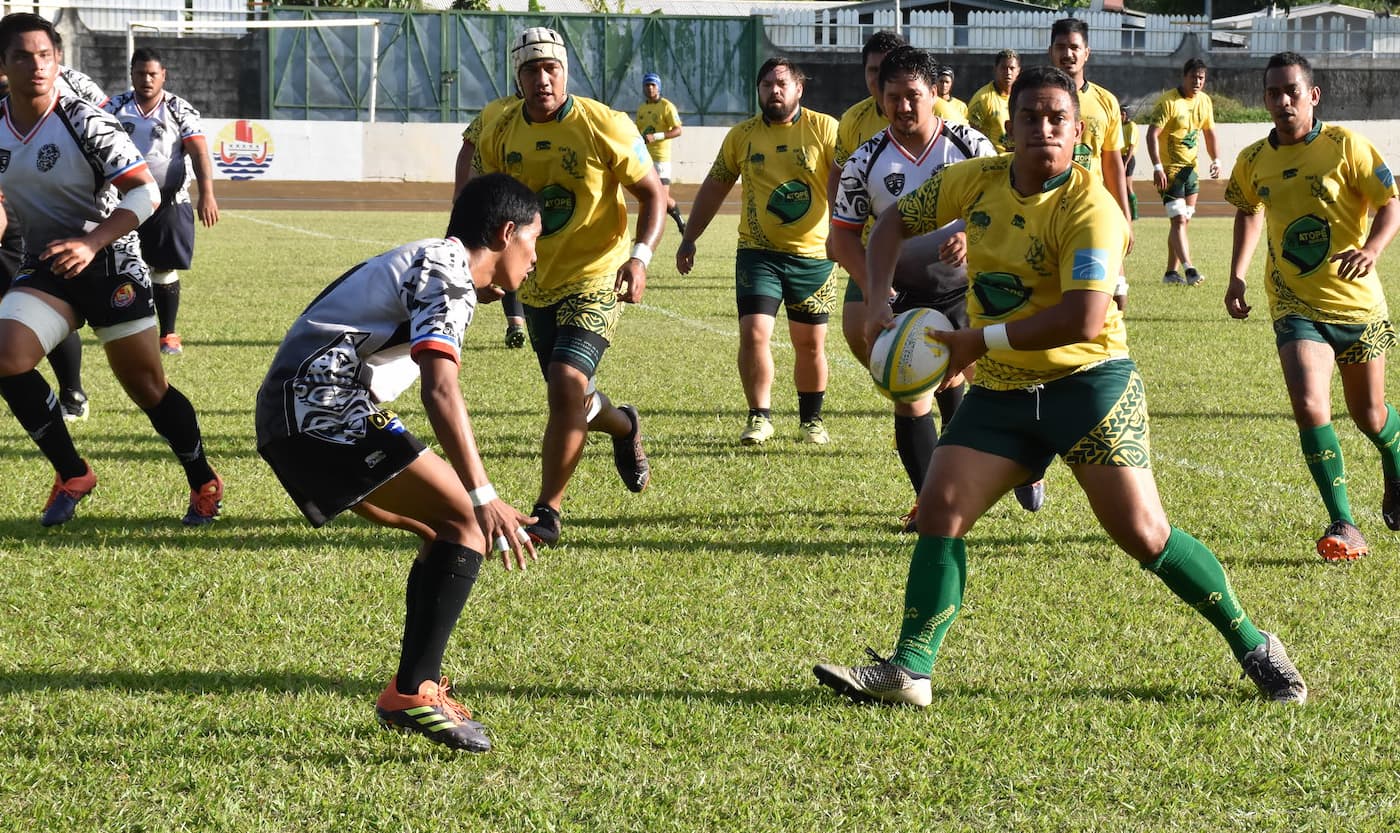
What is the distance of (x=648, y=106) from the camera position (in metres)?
24.1

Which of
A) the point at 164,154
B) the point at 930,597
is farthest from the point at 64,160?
the point at 164,154

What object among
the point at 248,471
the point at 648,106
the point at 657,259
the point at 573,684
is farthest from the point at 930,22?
the point at 573,684

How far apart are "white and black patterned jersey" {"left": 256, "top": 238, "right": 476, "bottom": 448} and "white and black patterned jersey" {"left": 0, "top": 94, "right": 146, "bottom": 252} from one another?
270cm

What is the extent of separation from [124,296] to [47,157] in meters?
0.67

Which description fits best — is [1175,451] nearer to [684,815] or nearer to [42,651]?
[684,815]

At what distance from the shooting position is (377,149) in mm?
34500

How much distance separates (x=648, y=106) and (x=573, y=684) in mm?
20184

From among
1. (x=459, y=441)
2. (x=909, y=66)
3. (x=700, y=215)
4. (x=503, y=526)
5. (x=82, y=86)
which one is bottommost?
(x=503, y=526)

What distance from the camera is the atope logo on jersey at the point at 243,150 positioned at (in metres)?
33.3

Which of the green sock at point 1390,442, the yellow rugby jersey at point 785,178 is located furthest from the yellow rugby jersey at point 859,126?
the green sock at point 1390,442

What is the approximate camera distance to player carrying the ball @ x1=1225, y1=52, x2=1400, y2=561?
21.3ft

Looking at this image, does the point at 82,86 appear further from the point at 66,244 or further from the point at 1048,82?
the point at 1048,82

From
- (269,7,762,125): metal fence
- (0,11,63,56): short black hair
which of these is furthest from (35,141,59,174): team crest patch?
(269,7,762,125): metal fence

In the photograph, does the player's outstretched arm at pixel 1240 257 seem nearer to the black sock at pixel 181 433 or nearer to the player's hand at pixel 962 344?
the player's hand at pixel 962 344
